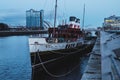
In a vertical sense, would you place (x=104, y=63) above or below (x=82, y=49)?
above

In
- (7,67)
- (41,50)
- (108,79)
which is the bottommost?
(7,67)

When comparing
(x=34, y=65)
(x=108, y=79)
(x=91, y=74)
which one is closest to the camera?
(x=108, y=79)

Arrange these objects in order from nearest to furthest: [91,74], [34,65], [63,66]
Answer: [91,74]
[34,65]
[63,66]

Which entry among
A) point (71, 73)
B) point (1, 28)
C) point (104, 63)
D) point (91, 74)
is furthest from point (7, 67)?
point (1, 28)

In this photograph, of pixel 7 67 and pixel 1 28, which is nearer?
pixel 7 67

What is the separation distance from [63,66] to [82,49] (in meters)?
11.8

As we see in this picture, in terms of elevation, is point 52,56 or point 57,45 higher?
point 57,45

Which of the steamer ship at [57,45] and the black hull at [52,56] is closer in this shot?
→ the black hull at [52,56]

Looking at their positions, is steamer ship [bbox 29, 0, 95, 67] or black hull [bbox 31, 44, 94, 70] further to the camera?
steamer ship [bbox 29, 0, 95, 67]

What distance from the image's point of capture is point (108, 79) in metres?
4.96

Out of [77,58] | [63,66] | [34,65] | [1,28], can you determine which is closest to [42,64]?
[34,65]

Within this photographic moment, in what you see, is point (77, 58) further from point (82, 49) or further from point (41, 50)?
point (41, 50)

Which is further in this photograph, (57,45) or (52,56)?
(57,45)

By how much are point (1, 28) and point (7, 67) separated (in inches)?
5609
